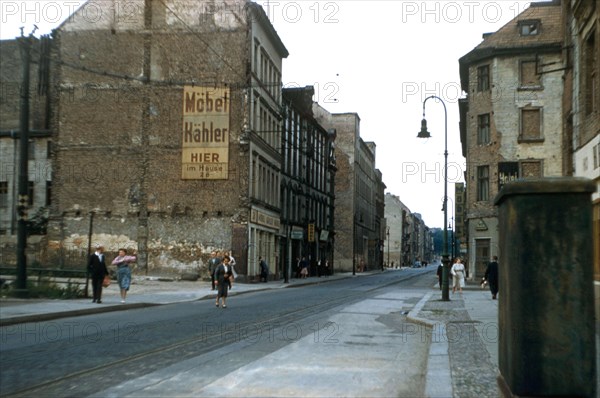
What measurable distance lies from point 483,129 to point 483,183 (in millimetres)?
3369

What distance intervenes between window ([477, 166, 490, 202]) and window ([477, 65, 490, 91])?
5026mm

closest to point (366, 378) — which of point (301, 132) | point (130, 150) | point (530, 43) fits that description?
point (130, 150)

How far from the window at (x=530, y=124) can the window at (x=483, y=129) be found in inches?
85.9

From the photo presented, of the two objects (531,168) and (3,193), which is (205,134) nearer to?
(3,193)

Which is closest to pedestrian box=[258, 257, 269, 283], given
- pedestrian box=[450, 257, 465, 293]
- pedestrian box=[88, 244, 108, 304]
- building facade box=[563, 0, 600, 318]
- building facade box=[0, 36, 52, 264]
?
building facade box=[0, 36, 52, 264]

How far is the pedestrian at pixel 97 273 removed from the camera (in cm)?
2153

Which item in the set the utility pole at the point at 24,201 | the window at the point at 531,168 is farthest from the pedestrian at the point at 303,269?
the utility pole at the point at 24,201

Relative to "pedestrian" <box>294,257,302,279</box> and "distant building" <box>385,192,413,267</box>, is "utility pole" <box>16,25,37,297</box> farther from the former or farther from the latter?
"distant building" <box>385,192,413,267</box>

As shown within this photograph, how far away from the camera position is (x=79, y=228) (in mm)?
42875

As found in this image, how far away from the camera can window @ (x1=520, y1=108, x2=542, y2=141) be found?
144 ft

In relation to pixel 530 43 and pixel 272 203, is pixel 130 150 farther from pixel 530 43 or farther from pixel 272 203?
pixel 530 43

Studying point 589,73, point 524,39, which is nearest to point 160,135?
point 524,39

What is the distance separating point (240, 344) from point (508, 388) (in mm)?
6349

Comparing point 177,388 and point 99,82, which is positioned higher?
point 99,82
